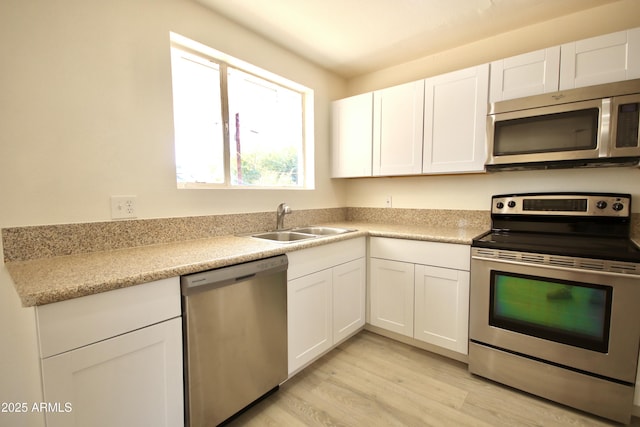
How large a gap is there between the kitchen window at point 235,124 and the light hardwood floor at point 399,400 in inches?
56.2

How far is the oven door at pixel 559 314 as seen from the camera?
1357 millimetres

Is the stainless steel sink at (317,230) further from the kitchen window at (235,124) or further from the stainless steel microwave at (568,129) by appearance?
the stainless steel microwave at (568,129)

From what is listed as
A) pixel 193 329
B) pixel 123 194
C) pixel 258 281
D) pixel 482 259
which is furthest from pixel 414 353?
pixel 123 194

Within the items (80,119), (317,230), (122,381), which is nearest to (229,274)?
(122,381)

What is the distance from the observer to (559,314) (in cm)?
152

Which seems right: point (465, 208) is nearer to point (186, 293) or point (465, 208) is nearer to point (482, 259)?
point (482, 259)

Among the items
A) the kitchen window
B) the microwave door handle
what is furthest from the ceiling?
the microwave door handle

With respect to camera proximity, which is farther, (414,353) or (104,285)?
(414,353)

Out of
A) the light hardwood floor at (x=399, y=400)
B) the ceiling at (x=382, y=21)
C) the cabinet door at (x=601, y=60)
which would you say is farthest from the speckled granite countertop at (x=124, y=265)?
the ceiling at (x=382, y=21)

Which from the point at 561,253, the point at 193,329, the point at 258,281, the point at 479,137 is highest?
the point at 479,137

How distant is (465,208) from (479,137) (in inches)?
24.2

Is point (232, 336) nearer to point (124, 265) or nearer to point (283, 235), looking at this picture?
point (124, 265)

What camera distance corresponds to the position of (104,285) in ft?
3.01

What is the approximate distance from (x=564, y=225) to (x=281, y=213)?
197cm
